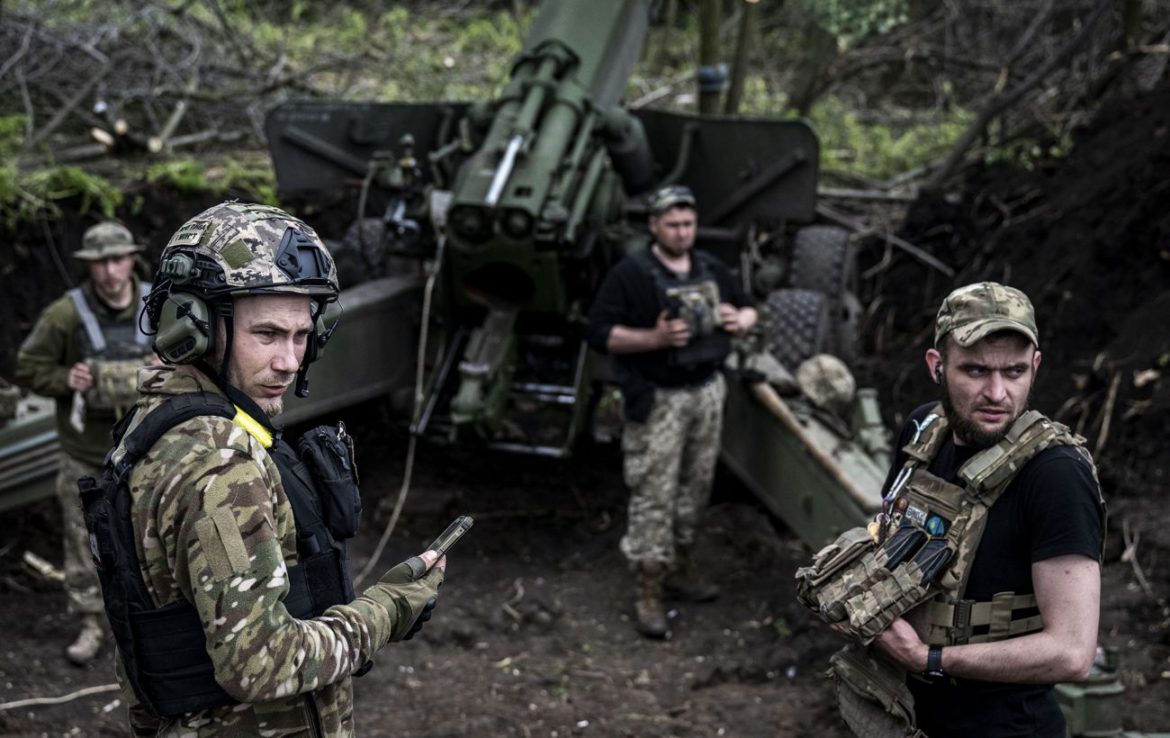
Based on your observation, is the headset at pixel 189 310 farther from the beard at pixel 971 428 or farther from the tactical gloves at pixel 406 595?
the beard at pixel 971 428

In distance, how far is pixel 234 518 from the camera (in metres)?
2.35

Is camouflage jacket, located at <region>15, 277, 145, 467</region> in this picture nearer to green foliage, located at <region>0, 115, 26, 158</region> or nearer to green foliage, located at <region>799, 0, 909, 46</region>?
green foliage, located at <region>0, 115, 26, 158</region>

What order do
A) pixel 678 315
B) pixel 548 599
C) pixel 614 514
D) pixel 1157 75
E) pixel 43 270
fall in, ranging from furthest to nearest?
pixel 1157 75
pixel 43 270
pixel 614 514
pixel 548 599
pixel 678 315

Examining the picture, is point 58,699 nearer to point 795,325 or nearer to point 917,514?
point 917,514

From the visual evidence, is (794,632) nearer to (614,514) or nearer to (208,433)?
(614,514)

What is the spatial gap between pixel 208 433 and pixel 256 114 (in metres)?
7.93

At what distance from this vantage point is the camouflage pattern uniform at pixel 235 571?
2.34 m

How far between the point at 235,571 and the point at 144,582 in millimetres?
226

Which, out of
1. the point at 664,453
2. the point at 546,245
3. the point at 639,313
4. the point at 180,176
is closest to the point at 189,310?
the point at 639,313

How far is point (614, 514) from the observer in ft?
24.5

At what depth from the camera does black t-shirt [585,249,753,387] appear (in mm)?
6105

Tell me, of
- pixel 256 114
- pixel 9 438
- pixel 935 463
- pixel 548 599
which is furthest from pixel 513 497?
pixel 935 463

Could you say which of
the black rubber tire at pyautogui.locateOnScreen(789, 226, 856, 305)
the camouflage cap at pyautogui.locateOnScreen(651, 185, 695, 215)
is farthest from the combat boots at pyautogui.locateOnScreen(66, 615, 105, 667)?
the black rubber tire at pyautogui.locateOnScreen(789, 226, 856, 305)

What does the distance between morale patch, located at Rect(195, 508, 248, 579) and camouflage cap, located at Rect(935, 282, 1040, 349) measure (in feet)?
5.13
